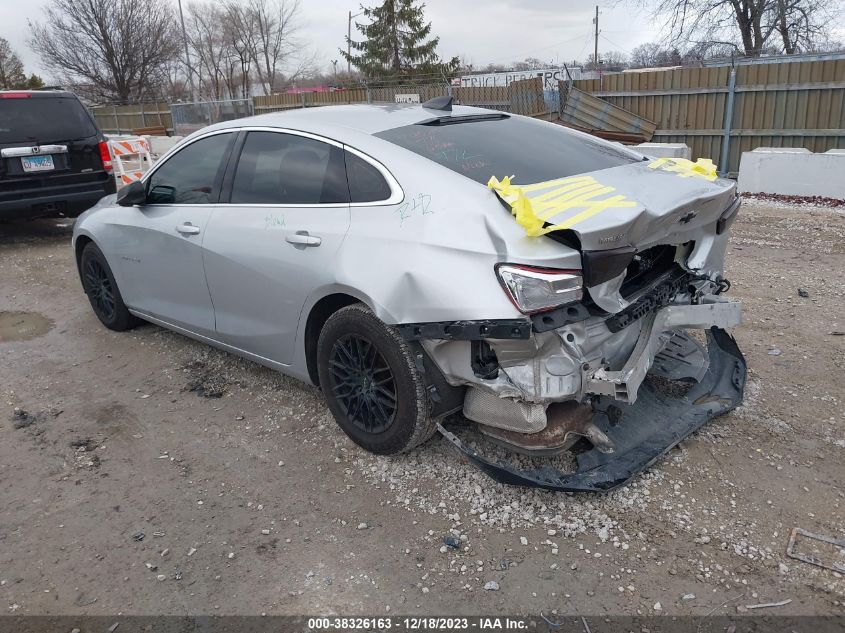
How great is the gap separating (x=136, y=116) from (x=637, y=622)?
30.3 metres

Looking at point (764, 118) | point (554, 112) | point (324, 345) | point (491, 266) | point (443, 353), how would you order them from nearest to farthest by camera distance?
point (491, 266)
point (443, 353)
point (324, 345)
point (764, 118)
point (554, 112)

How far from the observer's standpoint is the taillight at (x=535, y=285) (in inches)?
104

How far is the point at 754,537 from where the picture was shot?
280 cm

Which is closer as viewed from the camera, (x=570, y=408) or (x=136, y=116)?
(x=570, y=408)

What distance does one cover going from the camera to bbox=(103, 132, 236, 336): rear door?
4.18m

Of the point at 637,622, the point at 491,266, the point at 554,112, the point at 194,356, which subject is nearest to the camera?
the point at 637,622

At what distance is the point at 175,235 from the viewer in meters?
4.32

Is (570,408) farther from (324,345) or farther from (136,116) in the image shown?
(136,116)

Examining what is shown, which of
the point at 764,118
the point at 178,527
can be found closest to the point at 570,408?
the point at 178,527

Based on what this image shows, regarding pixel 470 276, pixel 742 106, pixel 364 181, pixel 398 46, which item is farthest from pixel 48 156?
pixel 398 46

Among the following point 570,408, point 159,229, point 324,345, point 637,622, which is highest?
point 159,229

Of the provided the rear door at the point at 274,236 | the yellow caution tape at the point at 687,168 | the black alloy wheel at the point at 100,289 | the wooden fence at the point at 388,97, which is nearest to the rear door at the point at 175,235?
the rear door at the point at 274,236

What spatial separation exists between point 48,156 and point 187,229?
5.39 m

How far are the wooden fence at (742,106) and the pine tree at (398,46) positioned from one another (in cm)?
2436
